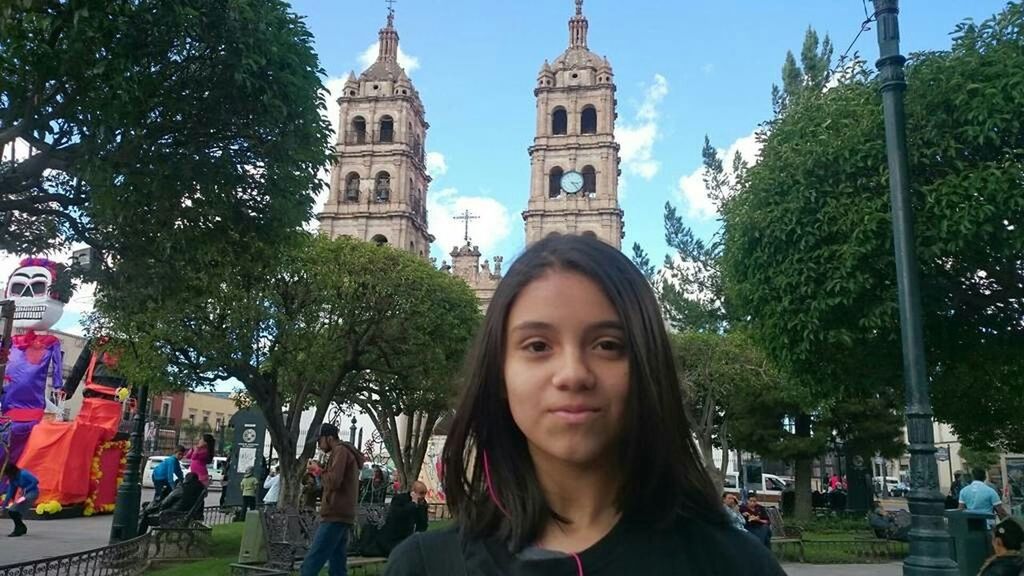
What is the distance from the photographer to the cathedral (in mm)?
45250

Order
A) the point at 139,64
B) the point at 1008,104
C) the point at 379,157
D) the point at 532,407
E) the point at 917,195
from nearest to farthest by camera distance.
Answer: the point at 532,407, the point at 139,64, the point at 1008,104, the point at 917,195, the point at 379,157

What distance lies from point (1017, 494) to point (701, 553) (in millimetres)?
32710

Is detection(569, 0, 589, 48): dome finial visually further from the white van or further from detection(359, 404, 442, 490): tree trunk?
detection(359, 404, 442, 490): tree trunk

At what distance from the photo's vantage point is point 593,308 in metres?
1.24

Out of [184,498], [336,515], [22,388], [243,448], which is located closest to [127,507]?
[184,498]

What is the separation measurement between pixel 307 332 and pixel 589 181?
32971 mm

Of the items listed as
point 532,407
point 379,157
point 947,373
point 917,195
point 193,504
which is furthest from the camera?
point 379,157

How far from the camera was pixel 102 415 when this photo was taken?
1900 cm

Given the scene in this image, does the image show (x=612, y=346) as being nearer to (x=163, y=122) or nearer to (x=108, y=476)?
(x=163, y=122)

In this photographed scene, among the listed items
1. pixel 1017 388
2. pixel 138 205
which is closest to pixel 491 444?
pixel 138 205

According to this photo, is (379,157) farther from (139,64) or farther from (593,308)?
(593,308)

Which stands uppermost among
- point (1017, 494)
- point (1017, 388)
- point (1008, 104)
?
point (1008, 104)

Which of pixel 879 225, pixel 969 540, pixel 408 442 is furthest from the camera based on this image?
pixel 408 442

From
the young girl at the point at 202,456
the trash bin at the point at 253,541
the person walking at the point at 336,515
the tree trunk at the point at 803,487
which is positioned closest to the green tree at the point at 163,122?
the person walking at the point at 336,515
